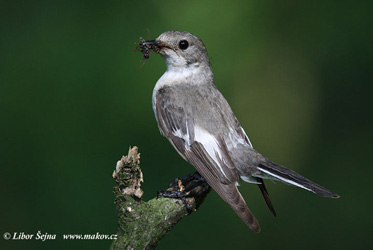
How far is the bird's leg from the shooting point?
3217 mm

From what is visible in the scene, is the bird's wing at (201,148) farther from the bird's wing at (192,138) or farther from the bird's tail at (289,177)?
the bird's tail at (289,177)

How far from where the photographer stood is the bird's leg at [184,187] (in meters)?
3.22

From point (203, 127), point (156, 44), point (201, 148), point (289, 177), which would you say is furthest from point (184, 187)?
point (156, 44)

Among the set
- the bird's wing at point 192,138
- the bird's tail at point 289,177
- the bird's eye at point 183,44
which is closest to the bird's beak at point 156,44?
the bird's eye at point 183,44

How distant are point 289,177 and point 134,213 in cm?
108

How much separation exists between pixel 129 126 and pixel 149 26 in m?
1.02

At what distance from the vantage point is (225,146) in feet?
11.8

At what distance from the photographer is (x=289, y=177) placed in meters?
3.29

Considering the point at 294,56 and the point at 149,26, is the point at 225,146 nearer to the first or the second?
the point at 149,26

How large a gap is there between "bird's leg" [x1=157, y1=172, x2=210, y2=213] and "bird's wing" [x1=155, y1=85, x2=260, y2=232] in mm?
145

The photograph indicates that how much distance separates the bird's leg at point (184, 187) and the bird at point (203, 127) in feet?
0.48

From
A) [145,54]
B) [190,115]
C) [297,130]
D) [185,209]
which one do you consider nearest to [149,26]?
[145,54]

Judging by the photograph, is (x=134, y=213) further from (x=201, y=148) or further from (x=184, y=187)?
(x=201, y=148)

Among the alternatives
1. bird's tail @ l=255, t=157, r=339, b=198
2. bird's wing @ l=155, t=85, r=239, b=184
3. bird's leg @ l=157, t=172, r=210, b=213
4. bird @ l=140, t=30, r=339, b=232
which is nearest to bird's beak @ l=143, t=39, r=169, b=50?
bird @ l=140, t=30, r=339, b=232
